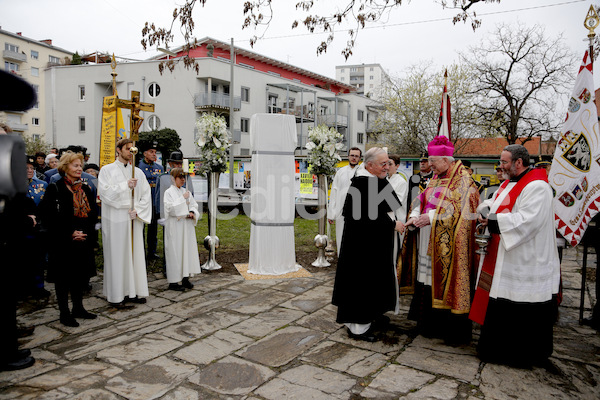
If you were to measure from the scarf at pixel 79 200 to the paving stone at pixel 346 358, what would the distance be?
10.6 ft

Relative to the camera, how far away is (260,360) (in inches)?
156

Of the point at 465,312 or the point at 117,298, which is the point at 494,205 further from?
the point at 117,298

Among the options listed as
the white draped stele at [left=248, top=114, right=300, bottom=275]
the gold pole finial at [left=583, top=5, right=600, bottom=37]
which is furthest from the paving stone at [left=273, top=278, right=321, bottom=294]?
the gold pole finial at [left=583, top=5, right=600, bottom=37]

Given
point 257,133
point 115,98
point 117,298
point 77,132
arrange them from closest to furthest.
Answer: point 117,298 < point 115,98 < point 257,133 < point 77,132

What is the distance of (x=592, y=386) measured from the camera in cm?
356

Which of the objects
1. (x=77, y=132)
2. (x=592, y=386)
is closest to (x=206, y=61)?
(x=77, y=132)

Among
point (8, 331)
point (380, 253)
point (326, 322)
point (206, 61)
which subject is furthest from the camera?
point (206, 61)

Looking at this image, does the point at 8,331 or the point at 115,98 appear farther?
the point at 115,98

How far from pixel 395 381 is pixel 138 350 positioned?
99.2 inches

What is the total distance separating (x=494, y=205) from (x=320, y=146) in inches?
187

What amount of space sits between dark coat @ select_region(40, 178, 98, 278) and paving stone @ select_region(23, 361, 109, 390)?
4.62ft

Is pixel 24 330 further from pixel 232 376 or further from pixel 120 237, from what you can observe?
pixel 232 376

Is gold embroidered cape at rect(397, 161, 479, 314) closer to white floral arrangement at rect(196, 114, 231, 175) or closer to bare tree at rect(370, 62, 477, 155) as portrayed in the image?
white floral arrangement at rect(196, 114, 231, 175)

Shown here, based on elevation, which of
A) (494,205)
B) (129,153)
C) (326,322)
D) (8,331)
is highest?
→ (129,153)
